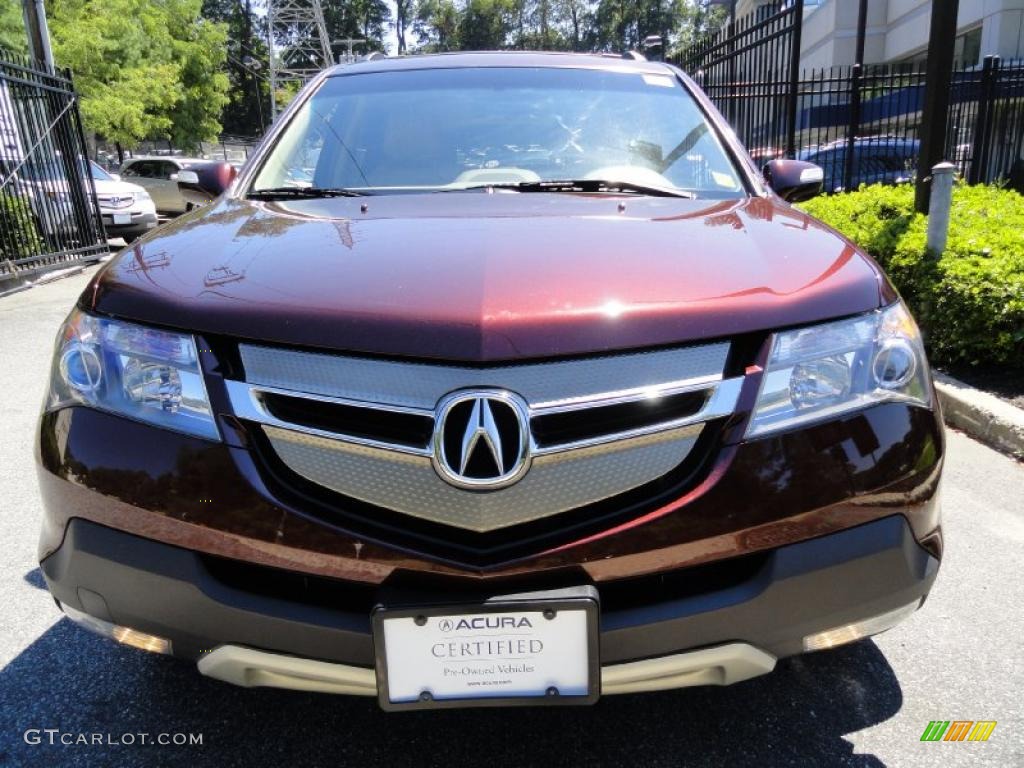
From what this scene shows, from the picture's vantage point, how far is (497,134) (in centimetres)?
279

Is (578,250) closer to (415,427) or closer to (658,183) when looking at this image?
(415,427)

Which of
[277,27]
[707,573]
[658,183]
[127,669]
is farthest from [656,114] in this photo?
[277,27]

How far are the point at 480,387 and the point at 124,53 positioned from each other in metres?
22.7

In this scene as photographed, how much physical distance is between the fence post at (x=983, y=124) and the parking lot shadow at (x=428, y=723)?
10.3 meters

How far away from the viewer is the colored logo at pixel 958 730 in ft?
6.53

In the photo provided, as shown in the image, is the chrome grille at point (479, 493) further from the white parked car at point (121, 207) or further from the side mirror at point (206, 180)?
the white parked car at point (121, 207)

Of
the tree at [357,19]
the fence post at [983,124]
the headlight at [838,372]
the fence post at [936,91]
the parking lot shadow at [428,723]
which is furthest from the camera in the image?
the tree at [357,19]

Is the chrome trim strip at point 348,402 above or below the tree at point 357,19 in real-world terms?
below

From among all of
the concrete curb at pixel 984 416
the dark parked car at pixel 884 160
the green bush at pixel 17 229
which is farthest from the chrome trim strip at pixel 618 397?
the dark parked car at pixel 884 160

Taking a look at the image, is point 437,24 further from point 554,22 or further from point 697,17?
point 697,17

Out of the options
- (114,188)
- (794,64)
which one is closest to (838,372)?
(794,64)

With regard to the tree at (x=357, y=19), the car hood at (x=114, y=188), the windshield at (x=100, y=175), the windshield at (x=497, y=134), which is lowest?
the car hood at (x=114, y=188)

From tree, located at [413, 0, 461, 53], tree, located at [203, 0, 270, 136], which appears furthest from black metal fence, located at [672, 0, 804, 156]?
tree, located at [413, 0, 461, 53]

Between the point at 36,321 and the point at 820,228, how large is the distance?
6.95 metres
